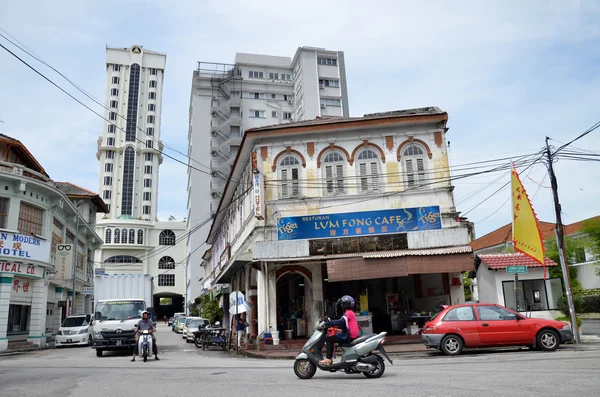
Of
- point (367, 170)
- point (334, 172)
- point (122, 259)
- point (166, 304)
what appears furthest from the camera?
point (166, 304)

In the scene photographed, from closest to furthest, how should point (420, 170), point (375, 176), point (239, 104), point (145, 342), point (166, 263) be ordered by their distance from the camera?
point (145, 342) < point (420, 170) < point (375, 176) < point (239, 104) < point (166, 263)

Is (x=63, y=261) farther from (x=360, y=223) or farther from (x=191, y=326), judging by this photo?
(x=360, y=223)

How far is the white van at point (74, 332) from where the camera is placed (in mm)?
28312

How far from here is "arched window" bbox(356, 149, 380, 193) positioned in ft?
70.9

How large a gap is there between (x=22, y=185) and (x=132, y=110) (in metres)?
64.5

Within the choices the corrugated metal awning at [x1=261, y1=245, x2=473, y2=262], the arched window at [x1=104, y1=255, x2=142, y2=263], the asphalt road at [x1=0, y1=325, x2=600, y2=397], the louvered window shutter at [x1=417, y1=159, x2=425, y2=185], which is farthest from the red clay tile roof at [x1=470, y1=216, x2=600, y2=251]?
the arched window at [x1=104, y1=255, x2=142, y2=263]

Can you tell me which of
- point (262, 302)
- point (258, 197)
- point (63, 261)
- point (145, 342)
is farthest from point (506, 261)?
point (63, 261)

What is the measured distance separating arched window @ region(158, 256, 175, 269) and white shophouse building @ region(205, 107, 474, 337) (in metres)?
62.3

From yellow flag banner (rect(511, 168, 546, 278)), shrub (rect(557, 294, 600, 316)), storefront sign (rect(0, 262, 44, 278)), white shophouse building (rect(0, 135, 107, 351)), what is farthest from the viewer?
shrub (rect(557, 294, 600, 316))

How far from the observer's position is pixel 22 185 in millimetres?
27359

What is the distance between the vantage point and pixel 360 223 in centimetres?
2077

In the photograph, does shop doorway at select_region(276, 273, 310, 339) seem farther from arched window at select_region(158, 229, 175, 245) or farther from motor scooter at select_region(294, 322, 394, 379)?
arched window at select_region(158, 229, 175, 245)

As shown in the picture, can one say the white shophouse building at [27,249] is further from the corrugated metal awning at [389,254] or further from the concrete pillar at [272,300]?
the corrugated metal awning at [389,254]

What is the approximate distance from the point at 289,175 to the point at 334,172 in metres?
1.98
